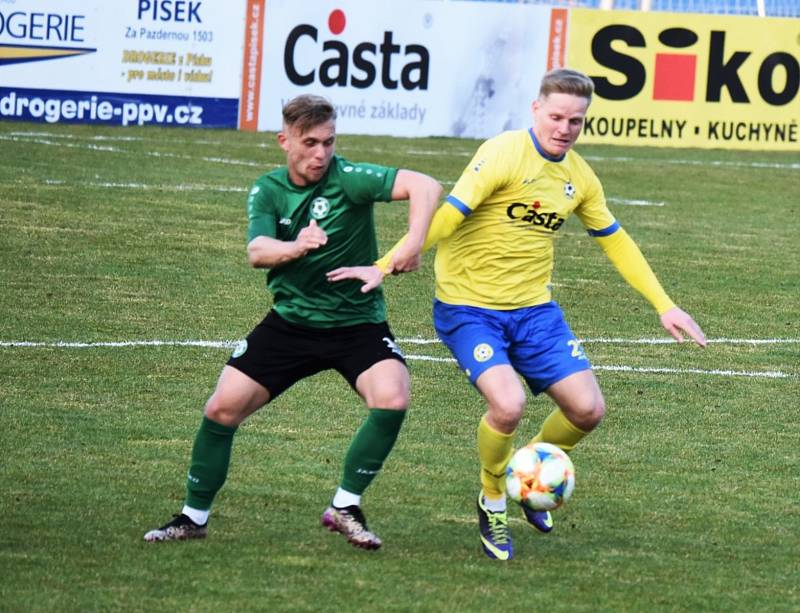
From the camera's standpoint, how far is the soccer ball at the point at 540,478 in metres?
6.83

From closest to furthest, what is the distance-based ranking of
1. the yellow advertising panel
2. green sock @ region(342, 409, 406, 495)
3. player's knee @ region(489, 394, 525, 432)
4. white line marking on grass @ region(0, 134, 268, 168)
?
green sock @ region(342, 409, 406, 495)
player's knee @ region(489, 394, 525, 432)
white line marking on grass @ region(0, 134, 268, 168)
the yellow advertising panel

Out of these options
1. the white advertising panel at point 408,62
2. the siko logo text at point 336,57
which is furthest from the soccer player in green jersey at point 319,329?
the siko logo text at point 336,57

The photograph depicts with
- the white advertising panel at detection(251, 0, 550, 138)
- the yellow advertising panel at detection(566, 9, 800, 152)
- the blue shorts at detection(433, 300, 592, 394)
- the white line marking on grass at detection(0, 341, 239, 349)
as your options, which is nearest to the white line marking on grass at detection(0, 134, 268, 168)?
the white advertising panel at detection(251, 0, 550, 138)

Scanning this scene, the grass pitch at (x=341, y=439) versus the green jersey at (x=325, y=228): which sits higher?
the green jersey at (x=325, y=228)

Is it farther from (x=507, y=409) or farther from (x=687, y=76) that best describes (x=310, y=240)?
(x=687, y=76)

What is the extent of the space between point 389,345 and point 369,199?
1.97 feet

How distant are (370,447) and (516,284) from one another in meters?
0.98

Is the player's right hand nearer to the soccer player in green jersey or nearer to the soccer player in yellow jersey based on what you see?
the soccer player in green jersey

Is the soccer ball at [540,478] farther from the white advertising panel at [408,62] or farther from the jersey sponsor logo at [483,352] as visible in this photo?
the white advertising panel at [408,62]

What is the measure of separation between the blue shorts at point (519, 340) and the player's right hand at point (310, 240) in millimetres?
960

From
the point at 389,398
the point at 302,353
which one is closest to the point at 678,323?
the point at 389,398

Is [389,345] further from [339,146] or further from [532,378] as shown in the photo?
[339,146]

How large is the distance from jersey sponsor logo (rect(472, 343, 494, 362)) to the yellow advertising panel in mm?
17677

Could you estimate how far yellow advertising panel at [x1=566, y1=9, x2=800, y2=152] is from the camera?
2427 centimetres
